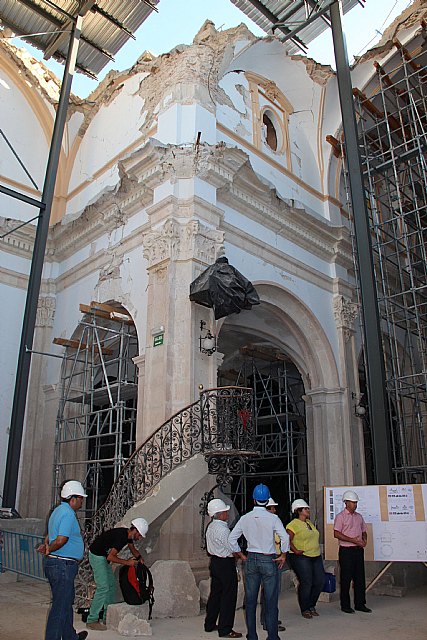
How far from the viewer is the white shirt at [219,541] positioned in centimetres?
602

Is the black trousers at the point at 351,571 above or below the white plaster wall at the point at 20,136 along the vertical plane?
below

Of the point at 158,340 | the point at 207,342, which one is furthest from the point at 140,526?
the point at 158,340

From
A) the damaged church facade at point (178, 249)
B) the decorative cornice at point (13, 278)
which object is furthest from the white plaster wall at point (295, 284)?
the decorative cornice at point (13, 278)

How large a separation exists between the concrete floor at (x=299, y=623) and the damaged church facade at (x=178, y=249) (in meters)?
2.41

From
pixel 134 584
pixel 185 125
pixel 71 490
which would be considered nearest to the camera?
pixel 71 490

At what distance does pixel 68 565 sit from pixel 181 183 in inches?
306

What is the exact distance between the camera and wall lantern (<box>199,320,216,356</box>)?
31.9 feet

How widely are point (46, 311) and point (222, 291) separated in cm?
618

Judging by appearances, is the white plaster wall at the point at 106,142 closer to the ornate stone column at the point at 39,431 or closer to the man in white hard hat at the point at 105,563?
the ornate stone column at the point at 39,431

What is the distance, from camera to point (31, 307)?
11.8 meters

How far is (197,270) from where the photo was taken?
10.3 m

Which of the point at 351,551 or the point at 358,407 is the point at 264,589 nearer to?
the point at 351,551

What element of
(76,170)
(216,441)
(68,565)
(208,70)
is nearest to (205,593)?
(216,441)

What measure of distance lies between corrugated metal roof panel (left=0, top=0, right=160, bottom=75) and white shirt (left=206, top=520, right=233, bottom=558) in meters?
12.0
